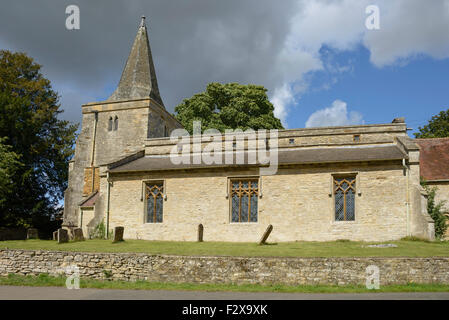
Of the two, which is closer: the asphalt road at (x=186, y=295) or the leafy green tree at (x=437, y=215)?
the asphalt road at (x=186, y=295)

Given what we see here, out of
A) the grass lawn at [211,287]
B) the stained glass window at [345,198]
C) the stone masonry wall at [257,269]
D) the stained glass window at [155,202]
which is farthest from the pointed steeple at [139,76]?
the grass lawn at [211,287]

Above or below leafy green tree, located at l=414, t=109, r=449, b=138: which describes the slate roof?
below

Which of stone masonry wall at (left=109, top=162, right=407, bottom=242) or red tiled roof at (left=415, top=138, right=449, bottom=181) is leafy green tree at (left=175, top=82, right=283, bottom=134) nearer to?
red tiled roof at (left=415, top=138, right=449, bottom=181)

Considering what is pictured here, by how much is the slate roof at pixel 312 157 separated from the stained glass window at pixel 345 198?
123 cm

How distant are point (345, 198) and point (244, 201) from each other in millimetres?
5513

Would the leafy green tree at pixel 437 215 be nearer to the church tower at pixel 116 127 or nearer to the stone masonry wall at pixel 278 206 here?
the stone masonry wall at pixel 278 206

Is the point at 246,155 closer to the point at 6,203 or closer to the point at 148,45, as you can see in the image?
the point at 148,45

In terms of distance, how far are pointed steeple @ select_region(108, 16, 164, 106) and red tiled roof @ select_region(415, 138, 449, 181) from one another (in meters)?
21.8

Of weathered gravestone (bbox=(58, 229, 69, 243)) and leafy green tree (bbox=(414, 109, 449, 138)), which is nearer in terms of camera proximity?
→ weathered gravestone (bbox=(58, 229, 69, 243))

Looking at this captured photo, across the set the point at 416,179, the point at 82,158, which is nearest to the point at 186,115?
the point at 82,158

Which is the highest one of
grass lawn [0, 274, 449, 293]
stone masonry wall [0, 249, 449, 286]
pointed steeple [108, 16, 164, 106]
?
pointed steeple [108, 16, 164, 106]

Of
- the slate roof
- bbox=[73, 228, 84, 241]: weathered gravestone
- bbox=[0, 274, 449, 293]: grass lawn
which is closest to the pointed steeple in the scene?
the slate roof

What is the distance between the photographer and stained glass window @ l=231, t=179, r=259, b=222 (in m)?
21.5

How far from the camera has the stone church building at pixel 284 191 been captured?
19500mm
